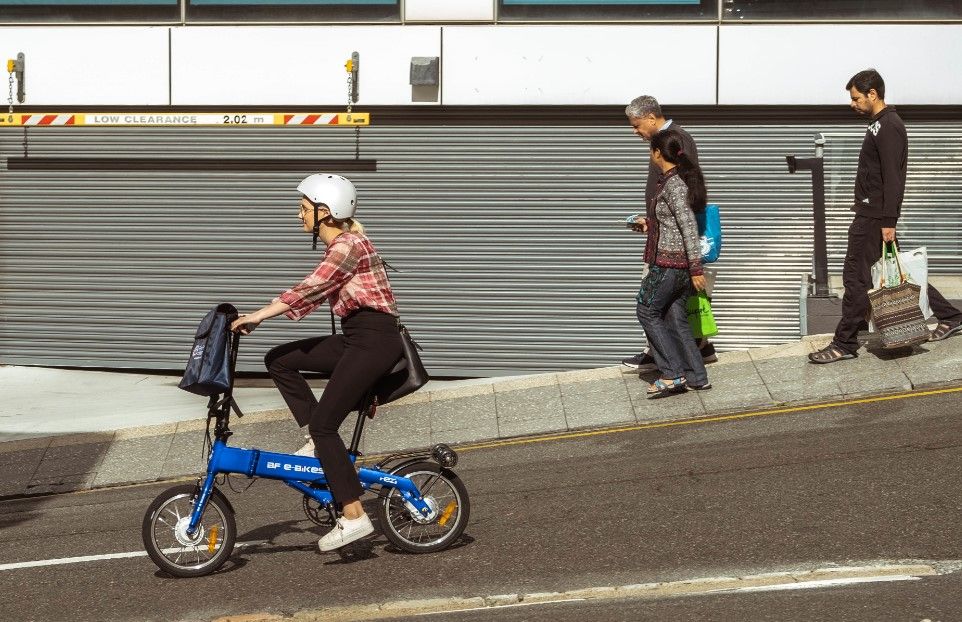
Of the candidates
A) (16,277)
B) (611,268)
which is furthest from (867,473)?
(16,277)

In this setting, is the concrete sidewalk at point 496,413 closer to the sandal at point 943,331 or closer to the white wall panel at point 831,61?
the sandal at point 943,331

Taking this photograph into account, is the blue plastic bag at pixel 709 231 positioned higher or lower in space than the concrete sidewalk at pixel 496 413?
higher

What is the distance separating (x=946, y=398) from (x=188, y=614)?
5.46 meters

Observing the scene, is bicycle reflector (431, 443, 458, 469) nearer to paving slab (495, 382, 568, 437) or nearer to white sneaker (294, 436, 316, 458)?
white sneaker (294, 436, 316, 458)

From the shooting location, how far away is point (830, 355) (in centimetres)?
1067

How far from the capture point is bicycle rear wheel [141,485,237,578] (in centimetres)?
682

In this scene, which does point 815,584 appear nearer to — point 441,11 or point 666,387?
point 666,387

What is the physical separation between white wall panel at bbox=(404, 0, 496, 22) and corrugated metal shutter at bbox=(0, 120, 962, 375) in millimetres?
1003

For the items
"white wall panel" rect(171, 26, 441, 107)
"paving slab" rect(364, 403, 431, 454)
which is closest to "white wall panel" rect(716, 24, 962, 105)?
"white wall panel" rect(171, 26, 441, 107)

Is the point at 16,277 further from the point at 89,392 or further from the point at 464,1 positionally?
the point at 464,1

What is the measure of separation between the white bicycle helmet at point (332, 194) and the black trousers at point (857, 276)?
471cm

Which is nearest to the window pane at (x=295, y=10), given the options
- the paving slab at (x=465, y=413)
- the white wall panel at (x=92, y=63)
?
the white wall panel at (x=92, y=63)

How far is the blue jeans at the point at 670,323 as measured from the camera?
33.0ft

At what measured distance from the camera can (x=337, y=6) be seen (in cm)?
1376
